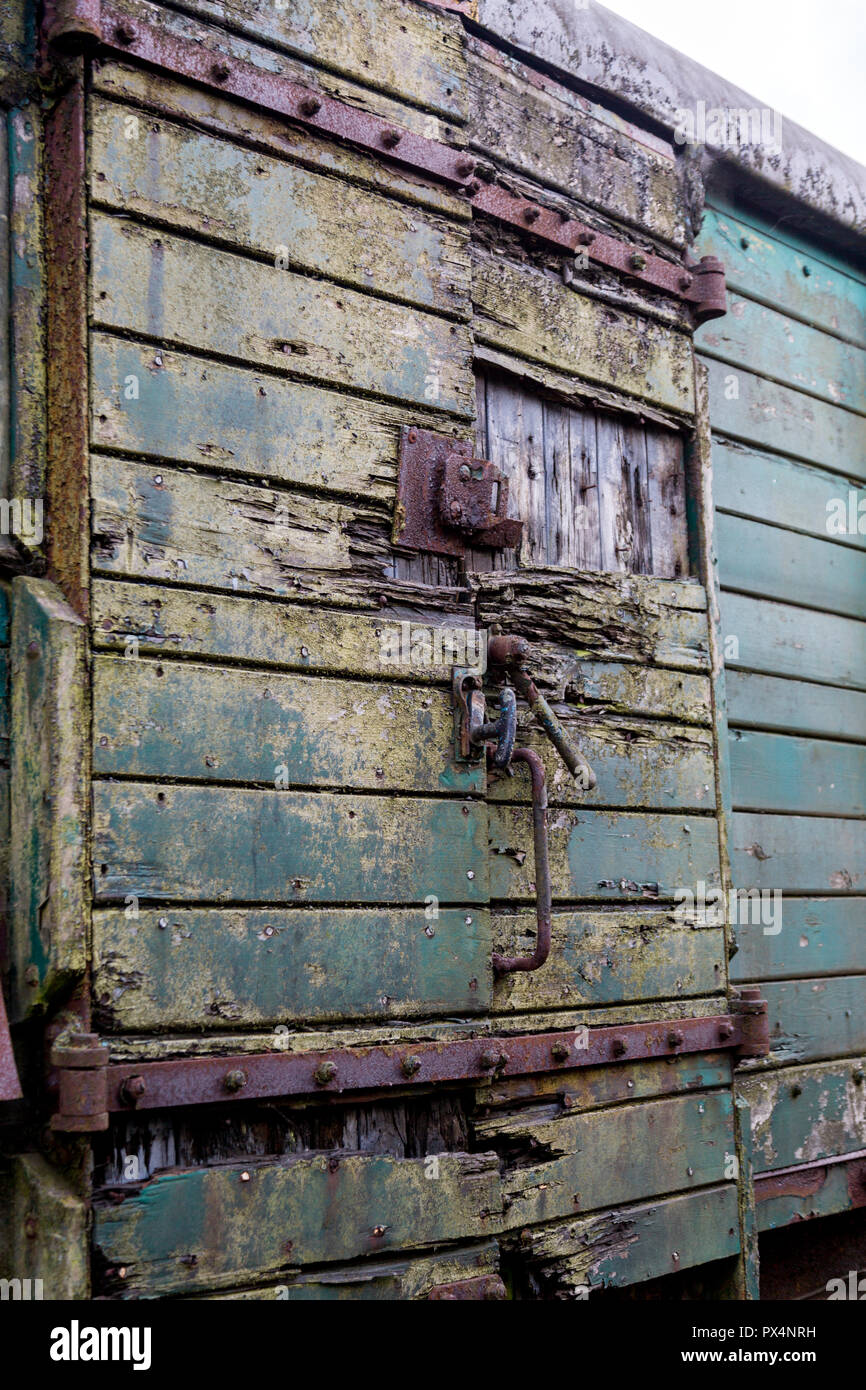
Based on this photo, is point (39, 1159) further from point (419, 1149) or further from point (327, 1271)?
point (419, 1149)

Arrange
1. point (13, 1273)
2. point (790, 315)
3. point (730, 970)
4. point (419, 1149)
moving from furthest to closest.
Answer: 1. point (790, 315)
2. point (730, 970)
3. point (419, 1149)
4. point (13, 1273)

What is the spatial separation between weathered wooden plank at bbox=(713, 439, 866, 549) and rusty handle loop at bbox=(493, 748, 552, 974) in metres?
1.63

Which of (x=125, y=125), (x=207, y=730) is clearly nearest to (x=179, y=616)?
(x=207, y=730)

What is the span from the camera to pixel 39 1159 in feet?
7.16

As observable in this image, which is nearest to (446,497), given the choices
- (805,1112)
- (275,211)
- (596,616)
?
(596,616)

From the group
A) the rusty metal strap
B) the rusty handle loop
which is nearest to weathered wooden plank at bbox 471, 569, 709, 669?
the rusty handle loop

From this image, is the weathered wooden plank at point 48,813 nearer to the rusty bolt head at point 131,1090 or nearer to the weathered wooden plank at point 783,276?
the rusty bolt head at point 131,1090

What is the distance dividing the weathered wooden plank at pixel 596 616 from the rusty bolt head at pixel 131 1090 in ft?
Result: 4.52

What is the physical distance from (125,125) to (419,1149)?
223 cm

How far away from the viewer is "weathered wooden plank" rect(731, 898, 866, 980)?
3.85 metres

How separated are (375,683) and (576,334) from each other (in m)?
1.28

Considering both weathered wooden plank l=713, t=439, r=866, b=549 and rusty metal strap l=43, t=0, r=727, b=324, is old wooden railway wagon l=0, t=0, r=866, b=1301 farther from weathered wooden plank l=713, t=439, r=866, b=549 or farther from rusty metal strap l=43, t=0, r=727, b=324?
weathered wooden plank l=713, t=439, r=866, b=549

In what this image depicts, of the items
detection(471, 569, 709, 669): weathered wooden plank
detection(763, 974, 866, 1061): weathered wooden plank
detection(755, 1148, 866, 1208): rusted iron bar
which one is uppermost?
detection(471, 569, 709, 669): weathered wooden plank

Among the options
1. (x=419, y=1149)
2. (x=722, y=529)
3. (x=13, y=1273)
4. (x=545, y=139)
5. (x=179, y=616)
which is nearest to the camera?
(x=13, y=1273)
